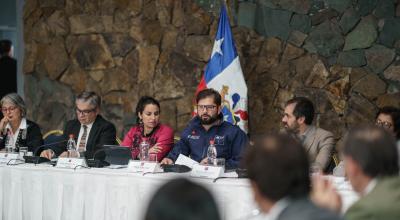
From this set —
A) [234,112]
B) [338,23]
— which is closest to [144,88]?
[234,112]

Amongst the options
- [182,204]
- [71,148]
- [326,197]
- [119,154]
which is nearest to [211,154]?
[119,154]

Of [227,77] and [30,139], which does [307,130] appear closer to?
[227,77]

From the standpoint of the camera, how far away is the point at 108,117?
252 inches

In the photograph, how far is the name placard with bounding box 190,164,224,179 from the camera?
3670 mm

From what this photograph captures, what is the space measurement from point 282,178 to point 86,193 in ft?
7.55

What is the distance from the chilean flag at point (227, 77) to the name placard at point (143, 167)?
5.42ft

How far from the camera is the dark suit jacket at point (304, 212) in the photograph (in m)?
1.72

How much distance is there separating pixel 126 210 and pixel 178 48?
2.55 m

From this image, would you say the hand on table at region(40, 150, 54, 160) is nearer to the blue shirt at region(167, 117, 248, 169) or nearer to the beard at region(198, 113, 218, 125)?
the blue shirt at region(167, 117, 248, 169)

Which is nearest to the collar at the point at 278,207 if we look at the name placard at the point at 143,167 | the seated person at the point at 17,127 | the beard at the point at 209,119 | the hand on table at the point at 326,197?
the hand on table at the point at 326,197

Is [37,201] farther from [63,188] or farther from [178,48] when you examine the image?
[178,48]

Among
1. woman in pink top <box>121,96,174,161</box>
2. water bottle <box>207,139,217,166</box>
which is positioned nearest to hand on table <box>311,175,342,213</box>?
water bottle <box>207,139,217,166</box>

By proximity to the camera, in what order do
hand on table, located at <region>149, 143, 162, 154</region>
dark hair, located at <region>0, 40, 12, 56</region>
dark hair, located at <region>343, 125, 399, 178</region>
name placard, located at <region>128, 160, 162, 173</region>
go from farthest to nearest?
1. dark hair, located at <region>0, 40, 12, 56</region>
2. hand on table, located at <region>149, 143, 162, 154</region>
3. name placard, located at <region>128, 160, 162, 173</region>
4. dark hair, located at <region>343, 125, 399, 178</region>

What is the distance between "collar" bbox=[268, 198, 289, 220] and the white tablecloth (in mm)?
1579
